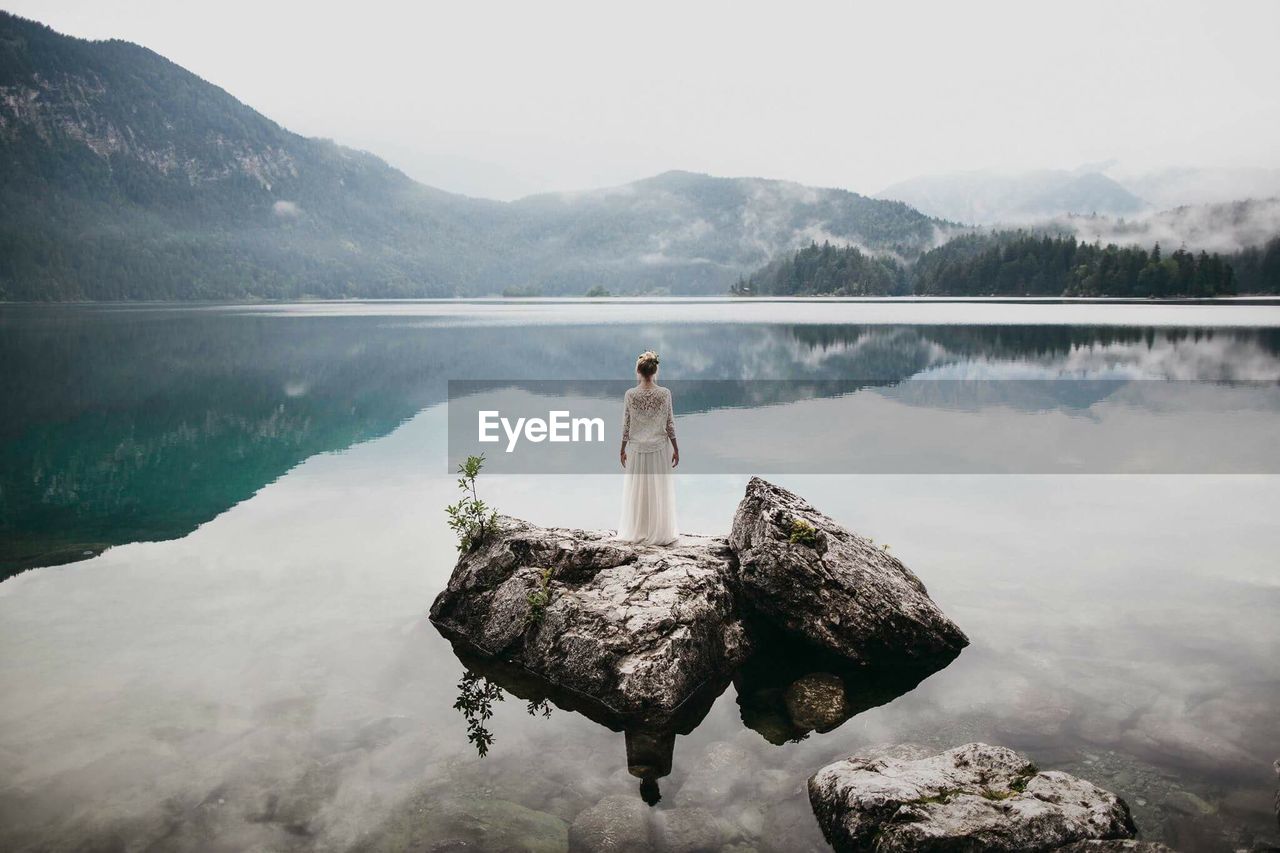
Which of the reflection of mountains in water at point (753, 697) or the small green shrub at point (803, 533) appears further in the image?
the small green shrub at point (803, 533)

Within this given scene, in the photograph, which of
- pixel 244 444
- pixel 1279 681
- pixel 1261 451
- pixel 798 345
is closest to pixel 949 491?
pixel 1279 681

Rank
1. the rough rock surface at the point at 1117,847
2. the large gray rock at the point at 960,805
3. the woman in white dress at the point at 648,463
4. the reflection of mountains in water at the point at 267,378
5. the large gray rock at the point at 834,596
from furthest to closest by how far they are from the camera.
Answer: the reflection of mountains in water at the point at 267,378, the woman in white dress at the point at 648,463, the large gray rock at the point at 834,596, the large gray rock at the point at 960,805, the rough rock surface at the point at 1117,847

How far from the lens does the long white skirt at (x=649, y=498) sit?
1298 cm

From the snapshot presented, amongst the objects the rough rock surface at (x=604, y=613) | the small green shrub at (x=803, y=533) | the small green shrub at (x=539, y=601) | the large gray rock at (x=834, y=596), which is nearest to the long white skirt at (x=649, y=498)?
the rough rock surface at (x=604, y=613)

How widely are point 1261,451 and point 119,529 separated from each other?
34823 millimetres

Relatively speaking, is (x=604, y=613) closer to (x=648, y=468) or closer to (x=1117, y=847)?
(x=648, y=468)

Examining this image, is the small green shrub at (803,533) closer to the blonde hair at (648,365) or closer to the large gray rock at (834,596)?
the large gray rock at (834,596)

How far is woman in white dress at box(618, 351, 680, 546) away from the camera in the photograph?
12.9 metres

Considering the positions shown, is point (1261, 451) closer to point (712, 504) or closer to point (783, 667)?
point (712, 504)

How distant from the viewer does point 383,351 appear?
69.4m

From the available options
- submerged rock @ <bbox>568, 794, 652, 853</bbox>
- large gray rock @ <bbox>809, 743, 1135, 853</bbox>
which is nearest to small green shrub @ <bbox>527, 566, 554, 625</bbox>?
submerged rock @ <bbox>568, 794, 652, 853</bbox>
